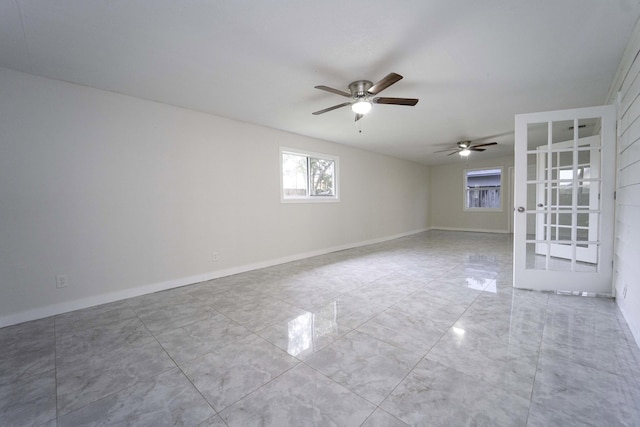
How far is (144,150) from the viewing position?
122 inches

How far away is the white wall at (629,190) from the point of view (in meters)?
1.98

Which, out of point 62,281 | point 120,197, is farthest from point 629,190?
point 62,281

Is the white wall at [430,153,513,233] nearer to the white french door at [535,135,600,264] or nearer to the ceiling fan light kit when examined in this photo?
the white french door at [535,135,600,264]

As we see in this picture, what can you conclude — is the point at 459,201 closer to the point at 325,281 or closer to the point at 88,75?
the point at 325,281

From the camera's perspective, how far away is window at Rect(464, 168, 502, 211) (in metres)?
7.97

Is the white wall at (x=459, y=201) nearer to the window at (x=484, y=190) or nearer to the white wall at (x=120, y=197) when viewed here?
the window at (x=484, y=190)

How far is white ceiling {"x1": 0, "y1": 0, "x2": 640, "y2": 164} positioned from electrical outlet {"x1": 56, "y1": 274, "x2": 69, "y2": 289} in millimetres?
2039

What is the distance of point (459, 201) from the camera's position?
8.62 m

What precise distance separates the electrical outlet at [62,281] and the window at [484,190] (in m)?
9.66

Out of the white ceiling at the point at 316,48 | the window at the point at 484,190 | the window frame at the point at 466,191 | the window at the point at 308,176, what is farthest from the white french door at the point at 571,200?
the window at the point at 484,190

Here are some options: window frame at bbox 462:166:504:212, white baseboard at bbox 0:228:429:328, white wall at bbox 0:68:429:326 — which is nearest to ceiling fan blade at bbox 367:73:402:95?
white wall at bbox 0:68:429:326

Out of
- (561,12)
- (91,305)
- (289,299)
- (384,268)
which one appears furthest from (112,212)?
(561,12)

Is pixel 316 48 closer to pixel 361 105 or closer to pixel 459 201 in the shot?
pixel 361 105

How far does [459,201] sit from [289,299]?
7.88m
